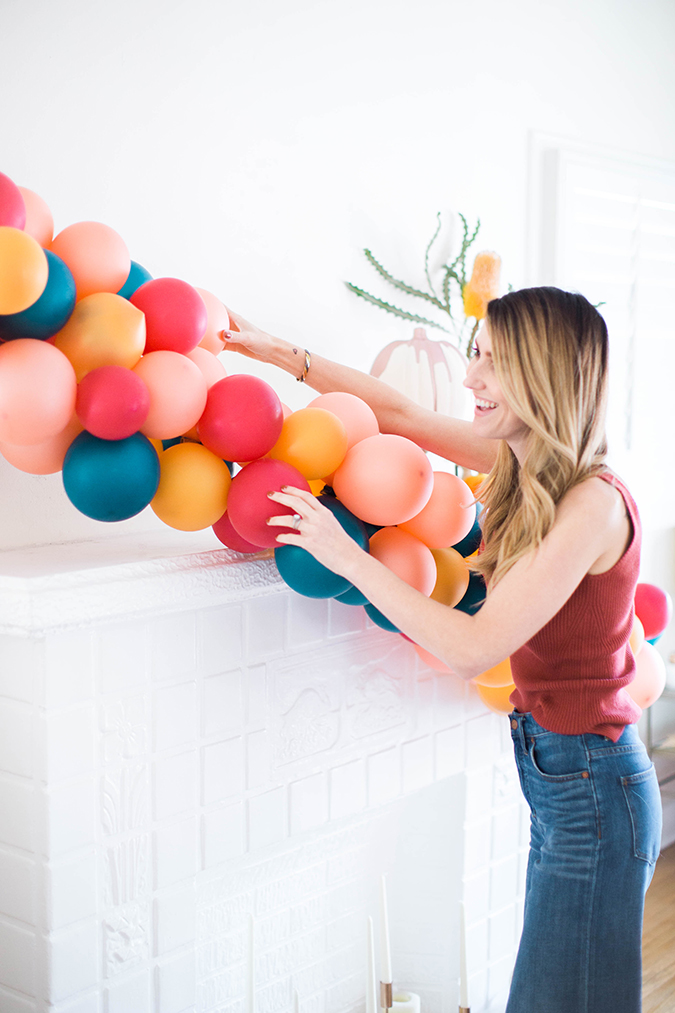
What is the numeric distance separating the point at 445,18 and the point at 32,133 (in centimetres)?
130

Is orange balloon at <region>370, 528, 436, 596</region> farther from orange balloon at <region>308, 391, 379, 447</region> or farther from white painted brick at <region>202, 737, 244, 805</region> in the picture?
white painted brick at <region>202, 737, 244, 805</region>

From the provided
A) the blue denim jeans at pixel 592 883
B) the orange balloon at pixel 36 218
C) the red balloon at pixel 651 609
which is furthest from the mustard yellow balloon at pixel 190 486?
the red balloon at pixel 651 609

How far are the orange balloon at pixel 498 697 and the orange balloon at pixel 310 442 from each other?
73 cm

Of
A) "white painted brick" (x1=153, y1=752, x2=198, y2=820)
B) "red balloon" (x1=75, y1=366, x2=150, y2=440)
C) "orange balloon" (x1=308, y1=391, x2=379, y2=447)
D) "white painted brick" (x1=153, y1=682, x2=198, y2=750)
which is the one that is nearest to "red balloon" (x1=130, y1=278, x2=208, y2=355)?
"red balloon" (x1=75, y1=366, x2=150, y2=440)

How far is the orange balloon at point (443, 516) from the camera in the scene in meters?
1.41

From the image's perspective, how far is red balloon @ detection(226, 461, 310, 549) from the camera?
1208 mm

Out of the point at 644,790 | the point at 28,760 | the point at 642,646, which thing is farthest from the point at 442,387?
the point at 28,760

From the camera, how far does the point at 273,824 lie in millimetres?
1548

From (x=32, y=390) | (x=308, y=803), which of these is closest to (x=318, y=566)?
(x=32, y=390)

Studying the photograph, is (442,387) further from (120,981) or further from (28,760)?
(120,981)

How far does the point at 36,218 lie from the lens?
3.60 ft

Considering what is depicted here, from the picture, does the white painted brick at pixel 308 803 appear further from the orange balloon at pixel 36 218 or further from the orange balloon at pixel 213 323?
the orange balloon at pixel 36 218

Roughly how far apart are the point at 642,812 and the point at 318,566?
618mm

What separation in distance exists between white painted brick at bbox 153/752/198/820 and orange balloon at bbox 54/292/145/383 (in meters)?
0.65
